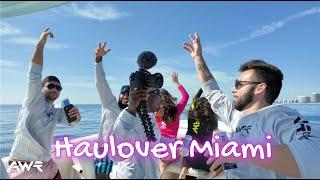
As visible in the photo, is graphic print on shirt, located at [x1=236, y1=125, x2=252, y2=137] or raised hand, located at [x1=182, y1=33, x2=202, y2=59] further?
raised hand, located at [x1=182, y1=33, x2=202, y2=59]

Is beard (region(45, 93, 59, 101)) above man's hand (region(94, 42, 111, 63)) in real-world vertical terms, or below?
below

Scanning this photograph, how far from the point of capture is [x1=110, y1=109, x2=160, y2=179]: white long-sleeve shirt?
2012mm

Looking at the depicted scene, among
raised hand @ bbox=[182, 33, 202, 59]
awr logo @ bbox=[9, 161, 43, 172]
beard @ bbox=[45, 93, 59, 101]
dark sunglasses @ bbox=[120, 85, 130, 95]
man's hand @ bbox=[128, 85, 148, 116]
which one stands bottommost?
awr logo @ bbox=[9, 161, 43, 172]

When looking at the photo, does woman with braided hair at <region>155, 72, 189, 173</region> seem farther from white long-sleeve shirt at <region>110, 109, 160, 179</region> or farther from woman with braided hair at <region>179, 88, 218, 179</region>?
white long-sleeve shirt at <region>110, 109, 160, 179</region>

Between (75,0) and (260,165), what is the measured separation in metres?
1.27

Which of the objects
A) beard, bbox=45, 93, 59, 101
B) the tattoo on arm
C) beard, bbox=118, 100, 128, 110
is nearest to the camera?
the tattoo on arm

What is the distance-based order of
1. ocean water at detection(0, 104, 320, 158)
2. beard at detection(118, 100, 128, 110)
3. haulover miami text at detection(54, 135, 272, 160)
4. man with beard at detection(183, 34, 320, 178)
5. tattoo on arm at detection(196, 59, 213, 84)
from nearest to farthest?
1. man with beard at detection(183, 34, 320, 178)
2. haulover miami text at detection(54, 135, 272, 160)
3. tattoo on arm at detection(196, 59, 213, 84)
4. beard at detection(118, 100, 128, 110)
5. ocean water at detection(0, 104, 320, 158)

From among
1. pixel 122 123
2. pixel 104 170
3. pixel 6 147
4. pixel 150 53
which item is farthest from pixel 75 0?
pixel 6 147

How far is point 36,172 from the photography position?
257 centimetres

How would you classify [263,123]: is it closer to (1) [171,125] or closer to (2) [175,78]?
(1) [171,125]

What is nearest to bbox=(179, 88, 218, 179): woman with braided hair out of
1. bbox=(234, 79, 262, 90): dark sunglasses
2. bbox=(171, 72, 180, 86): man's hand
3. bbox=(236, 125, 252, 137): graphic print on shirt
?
bbox=(171, 72, 180, 86): man's hand

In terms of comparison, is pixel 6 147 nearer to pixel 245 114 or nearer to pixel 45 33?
pixel 45 33

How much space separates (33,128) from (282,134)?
1.80 m

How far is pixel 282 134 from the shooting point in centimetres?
210
